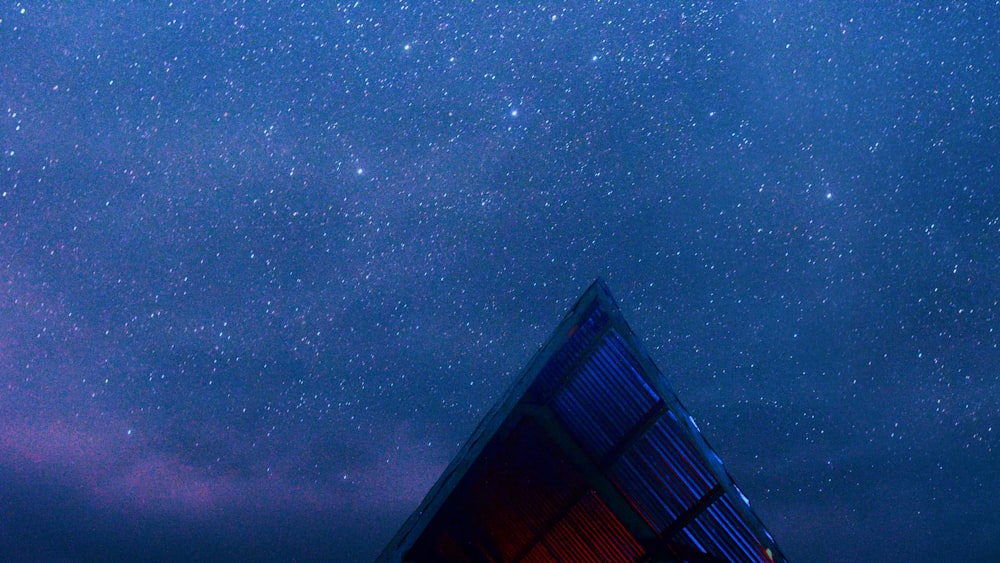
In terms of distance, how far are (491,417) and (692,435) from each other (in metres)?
1.92

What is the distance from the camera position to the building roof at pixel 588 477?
719cm

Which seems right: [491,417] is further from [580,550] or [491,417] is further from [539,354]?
[580,550]

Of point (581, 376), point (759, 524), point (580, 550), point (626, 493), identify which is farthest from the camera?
point (580, 550)

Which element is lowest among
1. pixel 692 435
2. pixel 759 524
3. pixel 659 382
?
pixel 759 524

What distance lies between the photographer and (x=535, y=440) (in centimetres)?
916

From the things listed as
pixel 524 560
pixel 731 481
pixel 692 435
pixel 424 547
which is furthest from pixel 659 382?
pixel 524 560

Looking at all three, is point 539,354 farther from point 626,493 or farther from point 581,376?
point 626,493

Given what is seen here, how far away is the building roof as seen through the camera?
719cm

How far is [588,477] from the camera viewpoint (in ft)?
29.1

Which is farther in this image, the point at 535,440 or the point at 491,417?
the point at 535,440

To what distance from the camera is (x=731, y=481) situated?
6.71 meters

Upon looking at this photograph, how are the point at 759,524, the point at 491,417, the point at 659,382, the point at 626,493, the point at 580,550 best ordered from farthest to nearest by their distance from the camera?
the point at 580,550 → the point at 626,493 → the point at 491,417 → the point at 659,382 → the point at 759,524

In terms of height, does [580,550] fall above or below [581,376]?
below

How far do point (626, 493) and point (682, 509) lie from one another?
0.71 metres
